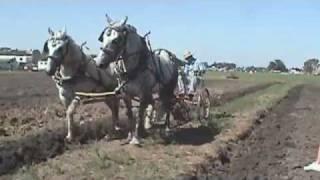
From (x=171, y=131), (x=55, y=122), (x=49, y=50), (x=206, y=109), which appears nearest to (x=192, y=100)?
(x=206, y=109)

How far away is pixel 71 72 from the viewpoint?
13945mm

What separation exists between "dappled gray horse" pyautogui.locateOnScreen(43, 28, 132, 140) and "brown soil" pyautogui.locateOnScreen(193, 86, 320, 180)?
2634mm

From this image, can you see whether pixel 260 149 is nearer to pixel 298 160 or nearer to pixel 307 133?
pixel 298 160

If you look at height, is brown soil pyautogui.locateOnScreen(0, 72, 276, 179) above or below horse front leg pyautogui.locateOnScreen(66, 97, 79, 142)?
below

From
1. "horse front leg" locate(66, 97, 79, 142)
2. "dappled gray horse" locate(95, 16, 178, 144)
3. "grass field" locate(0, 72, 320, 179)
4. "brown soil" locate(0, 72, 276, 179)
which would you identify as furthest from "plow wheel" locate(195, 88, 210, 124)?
"horse front leg" locate(66, 97, 79, 142)

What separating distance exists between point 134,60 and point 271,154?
3.47m

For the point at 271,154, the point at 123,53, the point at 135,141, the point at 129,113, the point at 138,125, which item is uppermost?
the point at 123,53

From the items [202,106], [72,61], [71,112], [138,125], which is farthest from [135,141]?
[202,106]

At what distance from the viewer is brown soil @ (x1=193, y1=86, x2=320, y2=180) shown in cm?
1181

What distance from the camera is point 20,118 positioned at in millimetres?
20062

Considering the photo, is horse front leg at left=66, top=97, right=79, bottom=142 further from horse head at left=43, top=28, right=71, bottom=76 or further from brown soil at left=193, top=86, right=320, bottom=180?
brown soil at left=193, top=86, right=320, bottom=180

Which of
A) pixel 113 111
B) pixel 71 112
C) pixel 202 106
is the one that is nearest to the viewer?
pixel 71 112

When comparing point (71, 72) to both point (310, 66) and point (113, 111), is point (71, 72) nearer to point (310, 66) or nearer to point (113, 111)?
point (113, 111)

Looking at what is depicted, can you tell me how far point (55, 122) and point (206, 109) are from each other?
175 inches
